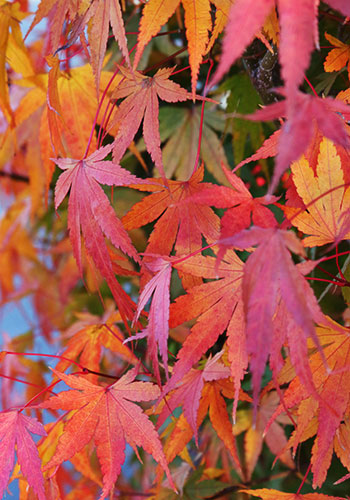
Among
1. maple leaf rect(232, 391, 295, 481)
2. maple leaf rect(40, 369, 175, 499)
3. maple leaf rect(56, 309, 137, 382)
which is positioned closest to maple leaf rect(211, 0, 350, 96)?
maple leaf rect(40, 369, 175, 499)

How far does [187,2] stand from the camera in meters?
0.42

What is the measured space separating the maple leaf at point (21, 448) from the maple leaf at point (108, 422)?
1 cm

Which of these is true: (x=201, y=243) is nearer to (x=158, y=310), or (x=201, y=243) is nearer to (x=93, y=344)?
(x=158, y=310)

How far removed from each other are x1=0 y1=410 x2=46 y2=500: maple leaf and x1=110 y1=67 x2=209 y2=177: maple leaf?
0.26 metres

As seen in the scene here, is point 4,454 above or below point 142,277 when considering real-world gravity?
below

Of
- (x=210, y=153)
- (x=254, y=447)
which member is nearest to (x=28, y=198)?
(x=210, y=153)

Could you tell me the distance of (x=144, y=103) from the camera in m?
0.48

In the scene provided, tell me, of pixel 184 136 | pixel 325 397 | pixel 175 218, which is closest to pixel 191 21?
pixel 175 218

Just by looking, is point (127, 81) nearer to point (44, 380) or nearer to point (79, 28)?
point (79, 28)

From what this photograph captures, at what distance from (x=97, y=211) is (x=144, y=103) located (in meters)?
0.11

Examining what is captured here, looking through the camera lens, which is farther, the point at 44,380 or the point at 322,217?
the point at 44,380

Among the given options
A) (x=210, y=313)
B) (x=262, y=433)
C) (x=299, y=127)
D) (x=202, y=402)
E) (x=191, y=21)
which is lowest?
A: (x=262, y=433)

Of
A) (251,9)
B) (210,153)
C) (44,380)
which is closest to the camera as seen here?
(251,9)

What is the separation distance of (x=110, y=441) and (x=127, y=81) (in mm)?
348
